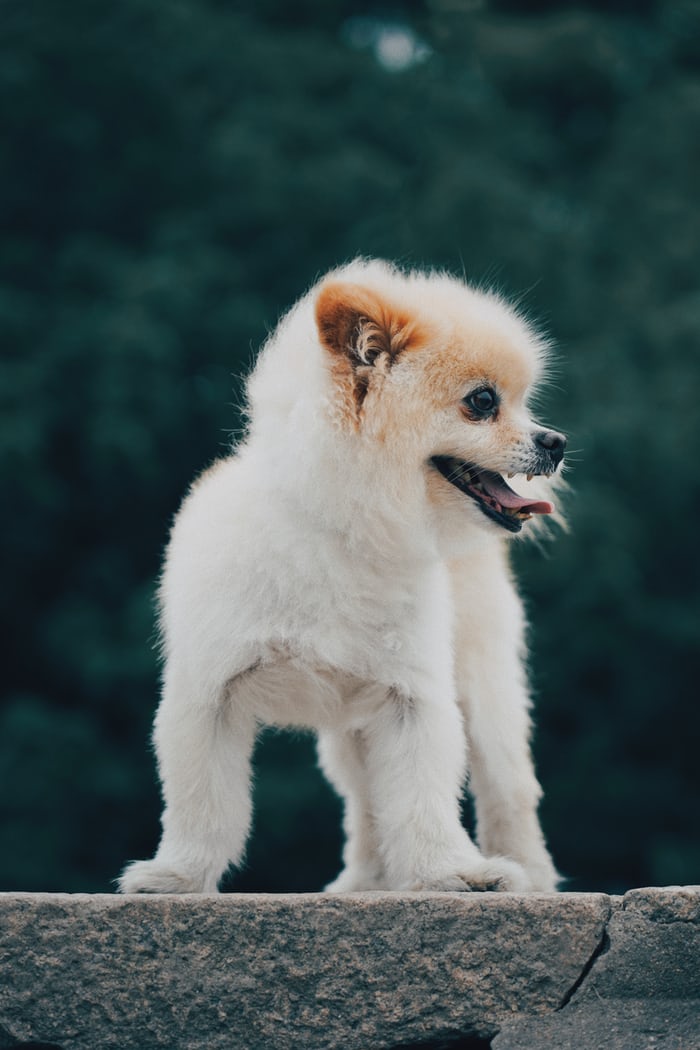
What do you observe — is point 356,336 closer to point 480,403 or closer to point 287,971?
point 480,403

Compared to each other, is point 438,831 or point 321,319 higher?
point 321,319

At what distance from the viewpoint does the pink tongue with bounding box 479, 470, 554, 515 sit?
3.82 metres

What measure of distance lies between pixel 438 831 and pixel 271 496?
38.3 inches

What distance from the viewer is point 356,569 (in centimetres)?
365

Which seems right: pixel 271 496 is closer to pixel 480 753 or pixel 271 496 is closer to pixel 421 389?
pixel 421 389

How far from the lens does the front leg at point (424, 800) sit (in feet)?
11.7

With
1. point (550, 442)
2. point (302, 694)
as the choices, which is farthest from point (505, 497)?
point (302, 694)

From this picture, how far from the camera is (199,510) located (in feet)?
12.9

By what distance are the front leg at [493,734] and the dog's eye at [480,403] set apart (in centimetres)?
85

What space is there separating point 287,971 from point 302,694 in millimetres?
845

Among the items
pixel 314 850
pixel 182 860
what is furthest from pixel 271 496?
pixel 314 850

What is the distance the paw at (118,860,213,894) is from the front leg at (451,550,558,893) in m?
1.22

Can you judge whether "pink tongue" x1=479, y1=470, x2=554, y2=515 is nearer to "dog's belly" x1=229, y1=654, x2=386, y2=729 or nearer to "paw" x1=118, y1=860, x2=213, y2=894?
"dog's belly" x1=229, y1=654, x2=386, y2=729

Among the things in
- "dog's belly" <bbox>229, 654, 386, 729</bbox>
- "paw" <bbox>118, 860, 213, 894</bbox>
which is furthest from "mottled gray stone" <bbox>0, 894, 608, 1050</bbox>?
"dog's belly" <bbox>229, 654, 386, 729</bbox>
